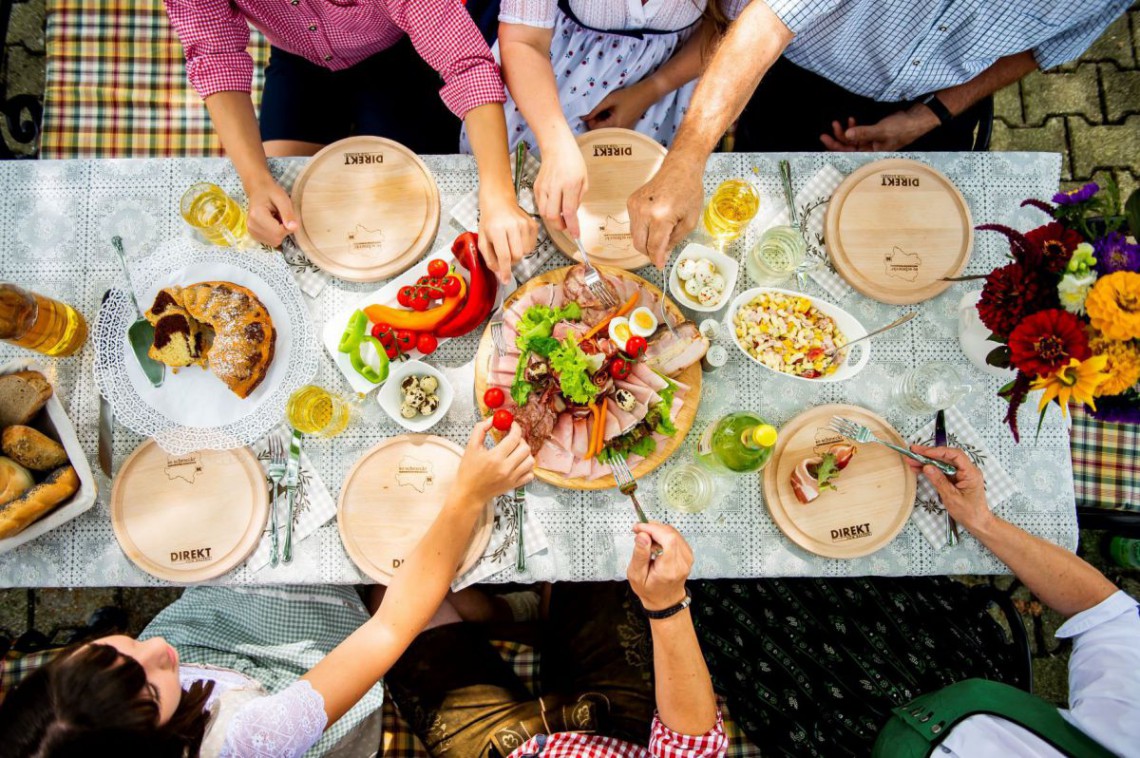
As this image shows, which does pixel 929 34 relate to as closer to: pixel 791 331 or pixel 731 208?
pixel 731 208

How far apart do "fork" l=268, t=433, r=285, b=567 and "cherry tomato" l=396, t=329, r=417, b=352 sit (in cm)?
42

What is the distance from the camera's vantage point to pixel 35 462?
158 centimetres

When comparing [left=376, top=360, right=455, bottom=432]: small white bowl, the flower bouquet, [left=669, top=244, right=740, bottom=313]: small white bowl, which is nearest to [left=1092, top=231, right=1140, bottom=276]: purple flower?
the flower bouquet

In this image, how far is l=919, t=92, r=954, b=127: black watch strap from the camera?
2.26 metres

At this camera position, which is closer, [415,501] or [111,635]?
[111,635]

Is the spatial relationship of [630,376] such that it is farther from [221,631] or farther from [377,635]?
[221,631]

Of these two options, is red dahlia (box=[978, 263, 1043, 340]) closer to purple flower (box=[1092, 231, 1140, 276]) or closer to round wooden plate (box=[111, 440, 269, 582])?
purple flower (box=[1092, 231, 1140, 276])

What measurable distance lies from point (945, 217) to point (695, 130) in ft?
2.53

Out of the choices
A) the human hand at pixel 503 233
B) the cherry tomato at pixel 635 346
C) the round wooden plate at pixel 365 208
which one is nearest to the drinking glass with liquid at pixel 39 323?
the round wooden plate at pixel 365 208

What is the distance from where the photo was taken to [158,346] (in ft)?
5.38

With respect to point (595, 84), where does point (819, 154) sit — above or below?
below

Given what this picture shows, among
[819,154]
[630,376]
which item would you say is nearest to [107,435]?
[630,376]

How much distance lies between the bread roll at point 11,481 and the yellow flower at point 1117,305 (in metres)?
2.37

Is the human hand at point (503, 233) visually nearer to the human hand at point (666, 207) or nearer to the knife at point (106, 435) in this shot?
the human hand at point (666, 207)
